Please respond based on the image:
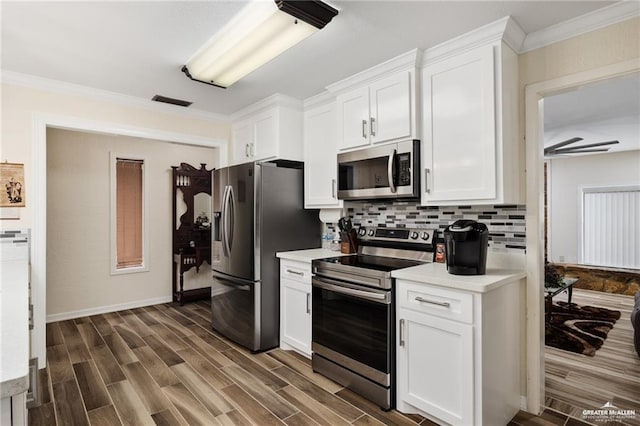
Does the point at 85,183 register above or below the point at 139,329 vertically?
above

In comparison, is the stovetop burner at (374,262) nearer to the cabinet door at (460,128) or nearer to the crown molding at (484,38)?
the cabinet door at (460,128)

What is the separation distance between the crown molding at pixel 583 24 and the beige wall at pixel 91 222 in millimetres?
3299

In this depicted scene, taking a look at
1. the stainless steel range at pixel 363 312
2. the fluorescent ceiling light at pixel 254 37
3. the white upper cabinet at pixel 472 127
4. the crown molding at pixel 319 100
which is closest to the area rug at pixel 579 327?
the stainless steel range at pixel 363 312

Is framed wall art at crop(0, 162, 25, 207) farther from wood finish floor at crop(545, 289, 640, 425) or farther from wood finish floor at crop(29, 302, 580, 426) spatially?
wood finish floor at crop(545, 289, 640, 425)

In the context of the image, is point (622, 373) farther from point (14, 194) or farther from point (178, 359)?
point (14, 194)

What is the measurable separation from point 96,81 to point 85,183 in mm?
1825

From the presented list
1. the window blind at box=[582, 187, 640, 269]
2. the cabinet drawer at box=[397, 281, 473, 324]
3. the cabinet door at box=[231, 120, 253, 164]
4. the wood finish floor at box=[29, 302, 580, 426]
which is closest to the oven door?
the cabinet drawer at box=[397, 281, 473, 324]

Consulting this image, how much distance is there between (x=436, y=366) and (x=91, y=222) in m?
4.32

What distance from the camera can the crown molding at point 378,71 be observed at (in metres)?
2.42

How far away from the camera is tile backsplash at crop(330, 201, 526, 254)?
231 cm

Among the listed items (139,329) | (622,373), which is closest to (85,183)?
(139,329)

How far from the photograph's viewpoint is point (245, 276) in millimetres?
3236

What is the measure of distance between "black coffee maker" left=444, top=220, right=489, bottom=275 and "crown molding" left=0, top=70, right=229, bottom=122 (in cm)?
303

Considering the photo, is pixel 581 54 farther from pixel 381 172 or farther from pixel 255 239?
pixel 255 239
